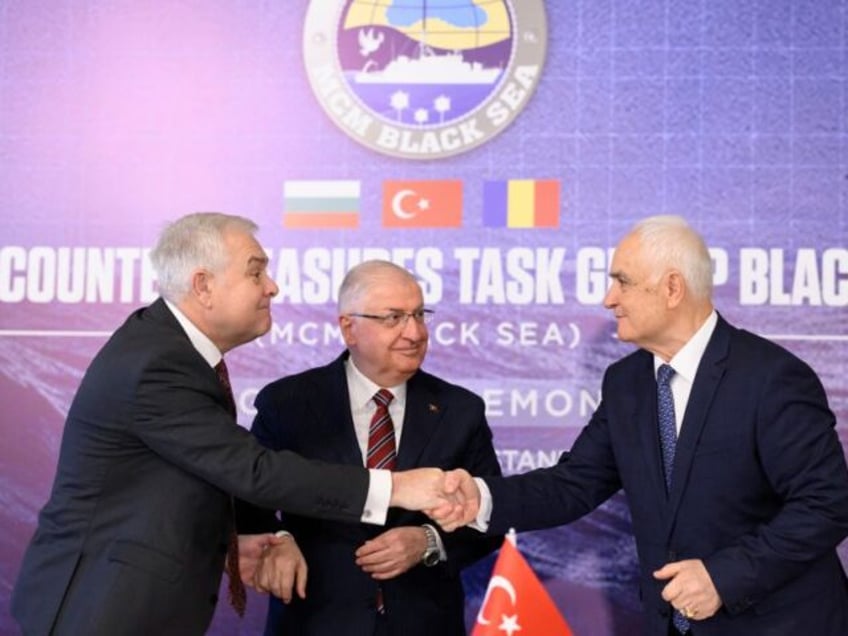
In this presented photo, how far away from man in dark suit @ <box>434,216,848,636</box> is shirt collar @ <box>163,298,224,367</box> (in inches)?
25.9

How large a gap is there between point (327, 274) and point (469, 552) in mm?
1187

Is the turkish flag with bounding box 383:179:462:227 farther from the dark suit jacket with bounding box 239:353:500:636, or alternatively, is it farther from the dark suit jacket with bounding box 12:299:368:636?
the dark suit jacket with bounding box 12:299:368:636

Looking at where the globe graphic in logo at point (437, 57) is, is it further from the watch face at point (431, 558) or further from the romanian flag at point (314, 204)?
the watch face at point (431, 558)

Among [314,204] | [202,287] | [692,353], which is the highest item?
[314,204]

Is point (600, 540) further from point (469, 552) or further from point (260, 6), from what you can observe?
point (260, 6)

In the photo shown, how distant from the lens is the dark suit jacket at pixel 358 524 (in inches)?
112

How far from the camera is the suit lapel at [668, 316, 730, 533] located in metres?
2.62

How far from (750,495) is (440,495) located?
27.9 inches

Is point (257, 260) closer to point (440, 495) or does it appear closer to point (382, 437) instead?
point (382, 437)

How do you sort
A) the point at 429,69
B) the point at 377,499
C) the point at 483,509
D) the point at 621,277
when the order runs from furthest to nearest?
the point at 429,69 → the point at 483,509 → the point at 621,277 → the point at 377,499

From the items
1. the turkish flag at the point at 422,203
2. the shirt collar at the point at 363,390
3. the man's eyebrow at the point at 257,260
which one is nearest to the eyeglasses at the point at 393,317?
the shirt collar at the point at 363,390

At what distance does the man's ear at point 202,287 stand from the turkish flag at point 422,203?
123 cm

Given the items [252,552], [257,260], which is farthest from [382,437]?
[257,260]

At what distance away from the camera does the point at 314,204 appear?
12.4ft
